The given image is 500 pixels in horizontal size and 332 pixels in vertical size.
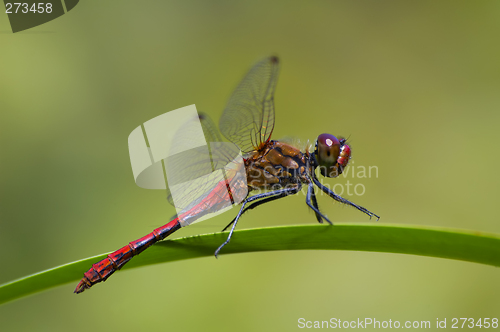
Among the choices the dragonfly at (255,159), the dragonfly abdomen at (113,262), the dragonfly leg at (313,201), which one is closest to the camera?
the dragonfly abdomen at (113,262)

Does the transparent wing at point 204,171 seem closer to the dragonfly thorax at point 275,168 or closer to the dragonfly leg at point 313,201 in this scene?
the dragonfly thorax at point 275,168

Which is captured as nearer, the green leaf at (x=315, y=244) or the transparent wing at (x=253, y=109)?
the green leaf at (x=315, y=244)

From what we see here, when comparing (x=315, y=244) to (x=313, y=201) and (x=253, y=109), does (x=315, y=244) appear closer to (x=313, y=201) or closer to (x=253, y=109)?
(x=313, y=201)

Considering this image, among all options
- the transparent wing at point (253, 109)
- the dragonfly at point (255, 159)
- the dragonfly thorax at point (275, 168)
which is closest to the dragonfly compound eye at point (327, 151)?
the dragonfly at point (255, 159)

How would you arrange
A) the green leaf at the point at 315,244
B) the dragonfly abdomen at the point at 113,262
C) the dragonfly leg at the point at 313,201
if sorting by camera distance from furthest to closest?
the dragonfly leg at the point at 313,201 < the dragonfly abdomen at the point at 113,262 < the green leaf at the point at 315,244

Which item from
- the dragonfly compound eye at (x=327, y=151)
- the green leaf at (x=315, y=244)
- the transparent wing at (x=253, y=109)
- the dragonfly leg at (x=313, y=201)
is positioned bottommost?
the dragonfly leg at (x=313, y=201)

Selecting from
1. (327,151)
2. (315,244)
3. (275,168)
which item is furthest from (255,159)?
(315,244)

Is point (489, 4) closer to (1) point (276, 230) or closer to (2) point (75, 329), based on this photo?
(1) point (276, 230)

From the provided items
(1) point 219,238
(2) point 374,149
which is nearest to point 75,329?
(1) point 219,238
